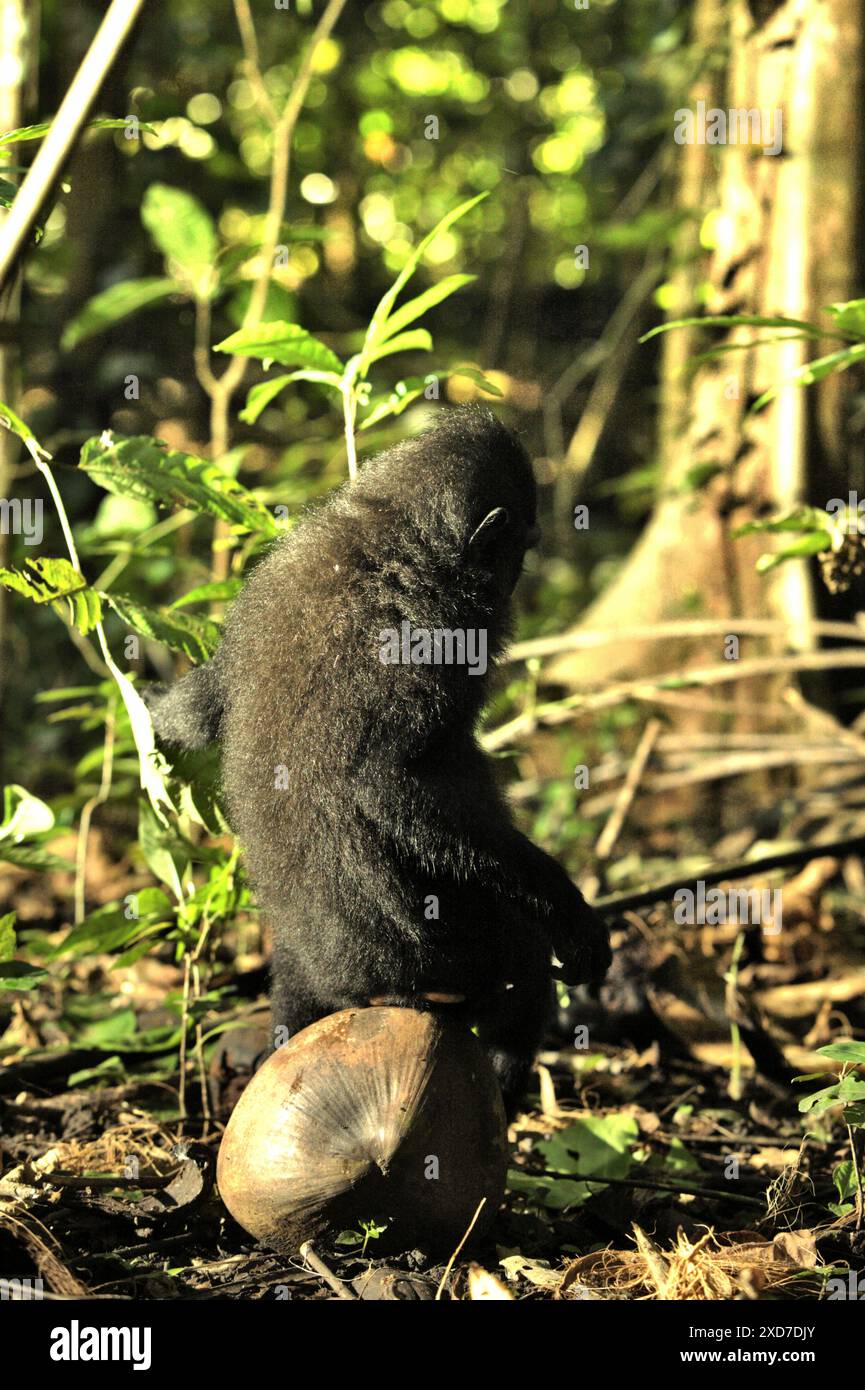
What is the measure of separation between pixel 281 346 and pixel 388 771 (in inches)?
55.4

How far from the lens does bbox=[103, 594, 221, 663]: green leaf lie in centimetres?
379

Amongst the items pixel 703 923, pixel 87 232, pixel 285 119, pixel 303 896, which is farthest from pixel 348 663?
pixel 87 232

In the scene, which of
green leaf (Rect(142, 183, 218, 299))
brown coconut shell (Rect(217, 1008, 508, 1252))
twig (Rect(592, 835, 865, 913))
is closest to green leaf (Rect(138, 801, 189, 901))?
brown coconut shell (Rect(217, 1008, 508, 1252))

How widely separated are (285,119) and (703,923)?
3826mm

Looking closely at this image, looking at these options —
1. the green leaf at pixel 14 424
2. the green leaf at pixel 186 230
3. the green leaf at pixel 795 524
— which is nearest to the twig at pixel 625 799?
the green leaf at pixel 795 524

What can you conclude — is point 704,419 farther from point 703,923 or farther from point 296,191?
point 296,191

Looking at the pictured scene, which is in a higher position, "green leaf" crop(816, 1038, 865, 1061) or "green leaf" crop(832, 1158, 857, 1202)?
"green leaf" crop(816, 1038, 865, 1061)

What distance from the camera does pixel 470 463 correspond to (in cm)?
391

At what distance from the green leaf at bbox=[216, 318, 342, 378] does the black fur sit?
415 mm

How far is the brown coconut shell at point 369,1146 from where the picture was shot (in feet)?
10.4

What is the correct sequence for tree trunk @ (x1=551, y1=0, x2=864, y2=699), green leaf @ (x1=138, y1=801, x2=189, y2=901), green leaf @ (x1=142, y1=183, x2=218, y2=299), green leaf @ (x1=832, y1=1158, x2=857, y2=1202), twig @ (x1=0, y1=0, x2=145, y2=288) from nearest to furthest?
1. twig @ (x1=0, y1=0, x2=145, y2=288)
2. green leaf @ (x1=832, y1=1158, x2=857, y2=1202)
3. green leaf @ (x1=138, y1=801, x2=189, y2=901)
4. green leaf @ (x1=142, y1=183, x2=218, y2=299)
5. tree trunk @ (x1=551, y1=0, x2=864, y2=699)

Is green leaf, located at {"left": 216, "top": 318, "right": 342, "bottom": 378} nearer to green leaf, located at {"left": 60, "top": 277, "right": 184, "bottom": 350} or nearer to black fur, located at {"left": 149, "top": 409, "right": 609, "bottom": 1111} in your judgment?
black fur, located at {"left": 149, "top": 409, "right": 609, "bottom": 1111}

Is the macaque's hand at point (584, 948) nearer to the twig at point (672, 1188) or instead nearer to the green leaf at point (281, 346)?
the twig at point (672, 1188)
